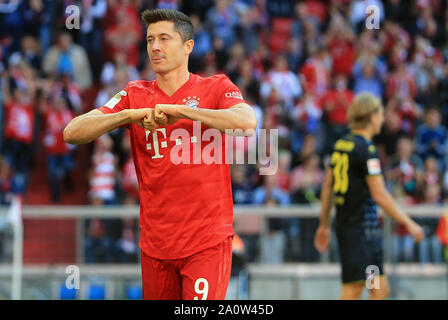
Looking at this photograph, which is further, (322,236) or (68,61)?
(68,61)

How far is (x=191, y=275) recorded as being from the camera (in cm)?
503

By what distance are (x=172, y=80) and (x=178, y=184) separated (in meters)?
0.64

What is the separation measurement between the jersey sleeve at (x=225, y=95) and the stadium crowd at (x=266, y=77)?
294 inches

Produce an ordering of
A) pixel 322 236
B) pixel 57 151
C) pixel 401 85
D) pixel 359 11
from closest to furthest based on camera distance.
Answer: pixel 322 236 < pixel 57 151 < pixel 401 85 < pixel 359 11

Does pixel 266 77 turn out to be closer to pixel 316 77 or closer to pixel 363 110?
pixel 316 77

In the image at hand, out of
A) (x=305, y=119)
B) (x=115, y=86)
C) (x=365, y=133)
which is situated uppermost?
(x=115, y=86)

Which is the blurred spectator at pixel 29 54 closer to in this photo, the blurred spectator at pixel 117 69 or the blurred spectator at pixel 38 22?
the blurred spectator at pixel 38 22

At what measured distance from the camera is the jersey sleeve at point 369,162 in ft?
25.3

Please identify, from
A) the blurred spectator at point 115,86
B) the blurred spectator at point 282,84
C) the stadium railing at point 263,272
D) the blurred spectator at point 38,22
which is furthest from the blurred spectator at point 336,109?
the blurred spectator at point 38,22

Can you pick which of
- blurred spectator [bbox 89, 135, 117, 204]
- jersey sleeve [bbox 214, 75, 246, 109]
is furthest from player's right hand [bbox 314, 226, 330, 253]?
blurred spectator [bbox 89, 135, 117, 204]

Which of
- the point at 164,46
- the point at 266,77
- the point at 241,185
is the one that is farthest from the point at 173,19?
the point at 266,77

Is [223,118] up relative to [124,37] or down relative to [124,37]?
down

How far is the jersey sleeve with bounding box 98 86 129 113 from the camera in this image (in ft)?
17.1
